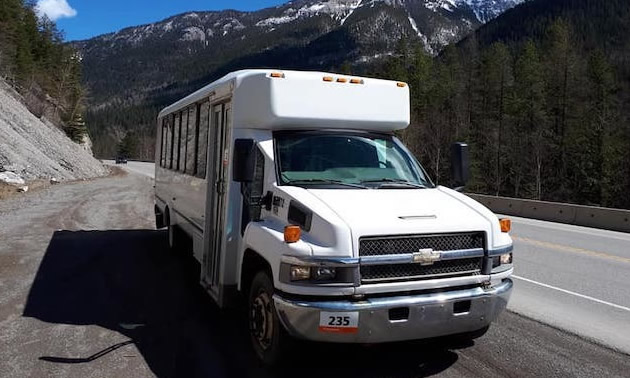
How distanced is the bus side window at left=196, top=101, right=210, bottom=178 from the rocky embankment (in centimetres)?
1803

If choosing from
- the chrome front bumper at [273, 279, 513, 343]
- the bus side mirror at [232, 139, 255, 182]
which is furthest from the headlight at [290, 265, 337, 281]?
the bus side mirror at [232, 139, 255, 182]

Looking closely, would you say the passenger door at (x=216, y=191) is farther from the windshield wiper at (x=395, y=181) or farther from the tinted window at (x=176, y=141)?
the tinted window at (x=176, y=141)

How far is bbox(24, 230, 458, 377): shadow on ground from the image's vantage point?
15.6 feet

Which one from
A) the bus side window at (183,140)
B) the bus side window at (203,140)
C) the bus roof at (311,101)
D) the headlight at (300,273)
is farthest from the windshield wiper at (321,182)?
the bus side window at (183,140)

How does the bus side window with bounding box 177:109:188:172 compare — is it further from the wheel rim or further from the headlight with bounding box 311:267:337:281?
the headlight with bounding box 311:267:337:281

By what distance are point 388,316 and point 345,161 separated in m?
1.87

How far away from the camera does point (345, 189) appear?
4988 millimetres

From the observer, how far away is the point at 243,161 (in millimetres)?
4902

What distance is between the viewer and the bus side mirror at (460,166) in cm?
589

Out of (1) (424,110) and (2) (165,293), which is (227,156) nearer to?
(2) (165,293)

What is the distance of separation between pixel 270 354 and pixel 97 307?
9.56ft

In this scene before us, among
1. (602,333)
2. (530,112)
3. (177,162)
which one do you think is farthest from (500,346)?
(530,112)

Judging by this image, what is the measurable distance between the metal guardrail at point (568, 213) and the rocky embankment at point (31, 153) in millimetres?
19547

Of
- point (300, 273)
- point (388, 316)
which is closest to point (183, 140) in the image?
point (300, 273)
